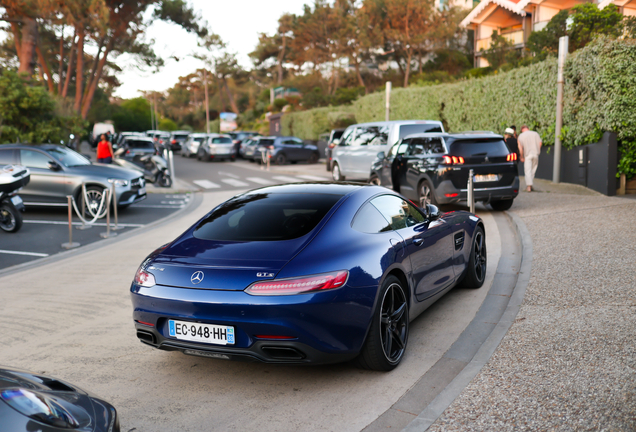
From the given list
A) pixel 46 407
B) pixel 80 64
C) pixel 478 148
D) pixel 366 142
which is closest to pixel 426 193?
pixel 478 148

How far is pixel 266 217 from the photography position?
4.77 metres

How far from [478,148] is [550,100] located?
6380 millimetres

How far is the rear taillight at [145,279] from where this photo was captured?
4.21 m

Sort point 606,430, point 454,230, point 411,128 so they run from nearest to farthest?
point 606,430
point 454,230
point 411,128

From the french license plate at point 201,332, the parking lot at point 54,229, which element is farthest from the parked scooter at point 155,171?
the french license plate at point 201,332

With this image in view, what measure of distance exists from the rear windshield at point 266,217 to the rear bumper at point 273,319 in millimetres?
649

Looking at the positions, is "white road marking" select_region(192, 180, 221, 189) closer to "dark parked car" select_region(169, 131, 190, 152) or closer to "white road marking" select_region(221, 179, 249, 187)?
"white road marking" select_region(221, 179, 249, 187)

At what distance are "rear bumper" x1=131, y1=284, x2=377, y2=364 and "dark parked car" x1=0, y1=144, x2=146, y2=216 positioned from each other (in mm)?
9950

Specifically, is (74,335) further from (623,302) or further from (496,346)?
(623,302)

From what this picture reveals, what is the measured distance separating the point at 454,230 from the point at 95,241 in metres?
7.41

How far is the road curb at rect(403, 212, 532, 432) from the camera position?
11.9 ft

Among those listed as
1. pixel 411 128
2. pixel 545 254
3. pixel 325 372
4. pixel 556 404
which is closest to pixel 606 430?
pixel 556 404

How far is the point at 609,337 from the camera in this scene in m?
4.72

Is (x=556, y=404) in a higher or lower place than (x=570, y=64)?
lower
